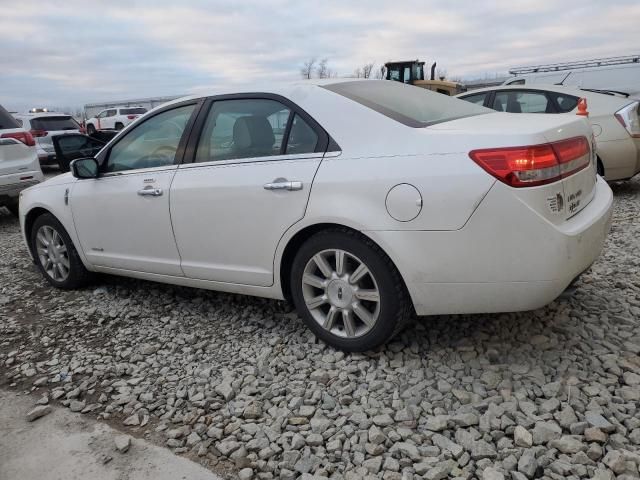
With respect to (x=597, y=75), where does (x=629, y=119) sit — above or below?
below

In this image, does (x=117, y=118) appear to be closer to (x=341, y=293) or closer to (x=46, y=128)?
(x=46, y=128)

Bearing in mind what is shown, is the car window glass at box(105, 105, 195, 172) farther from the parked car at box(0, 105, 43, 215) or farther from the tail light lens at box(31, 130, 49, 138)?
the tail light lens at box(31, 130, 49, 138)

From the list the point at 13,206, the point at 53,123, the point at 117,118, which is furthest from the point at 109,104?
the point at 13,206

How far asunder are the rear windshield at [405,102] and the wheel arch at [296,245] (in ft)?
2.06

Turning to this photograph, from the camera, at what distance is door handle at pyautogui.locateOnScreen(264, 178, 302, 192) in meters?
2.87

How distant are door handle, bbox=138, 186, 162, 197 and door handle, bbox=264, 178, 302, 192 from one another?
920 mm

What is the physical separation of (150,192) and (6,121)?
5.15 metres

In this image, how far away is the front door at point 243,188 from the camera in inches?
115

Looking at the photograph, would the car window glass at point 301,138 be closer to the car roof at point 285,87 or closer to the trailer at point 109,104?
the car roof at point 285,87

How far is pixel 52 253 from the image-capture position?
14.9 ft

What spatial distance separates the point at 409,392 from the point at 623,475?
0.95 metres

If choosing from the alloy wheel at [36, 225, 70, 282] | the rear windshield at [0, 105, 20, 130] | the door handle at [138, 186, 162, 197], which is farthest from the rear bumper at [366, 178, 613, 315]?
the rear windshield at [0, 105, 20, 130]

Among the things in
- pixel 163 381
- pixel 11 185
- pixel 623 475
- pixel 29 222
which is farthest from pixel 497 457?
pixel 11 185

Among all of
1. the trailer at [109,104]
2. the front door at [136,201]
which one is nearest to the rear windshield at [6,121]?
the front door at [136,201]
